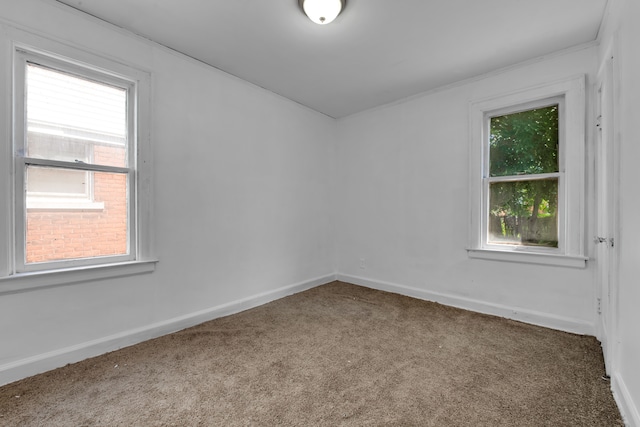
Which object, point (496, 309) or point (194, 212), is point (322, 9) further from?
point (496, 309)

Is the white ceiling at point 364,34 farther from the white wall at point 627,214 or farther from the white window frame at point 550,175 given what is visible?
the white wall at point 627,214

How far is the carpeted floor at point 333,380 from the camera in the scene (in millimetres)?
1505

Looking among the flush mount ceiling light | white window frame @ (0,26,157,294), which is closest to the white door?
the flush mount ceiling light

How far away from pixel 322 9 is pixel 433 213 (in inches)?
93.7

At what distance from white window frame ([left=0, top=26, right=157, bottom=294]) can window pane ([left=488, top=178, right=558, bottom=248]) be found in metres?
3.35

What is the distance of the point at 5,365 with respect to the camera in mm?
1772

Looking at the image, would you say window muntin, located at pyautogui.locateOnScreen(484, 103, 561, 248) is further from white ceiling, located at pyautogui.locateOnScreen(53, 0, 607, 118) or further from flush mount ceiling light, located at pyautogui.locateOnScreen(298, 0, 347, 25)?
flush mount ceiling light, located at pyautogui.locateOnScreen(298, 0, 347, 25)

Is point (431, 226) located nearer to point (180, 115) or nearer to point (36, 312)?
point (180, 115)

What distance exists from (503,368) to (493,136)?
7.35ft

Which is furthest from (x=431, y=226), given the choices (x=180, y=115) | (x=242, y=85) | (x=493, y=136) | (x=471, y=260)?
(x=180, y=115)

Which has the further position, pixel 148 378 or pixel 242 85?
pixel 242 85

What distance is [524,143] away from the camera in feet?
9.24

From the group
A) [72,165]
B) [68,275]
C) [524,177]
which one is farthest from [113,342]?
[524,177]

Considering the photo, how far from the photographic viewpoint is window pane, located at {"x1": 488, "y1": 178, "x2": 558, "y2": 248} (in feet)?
8.83
